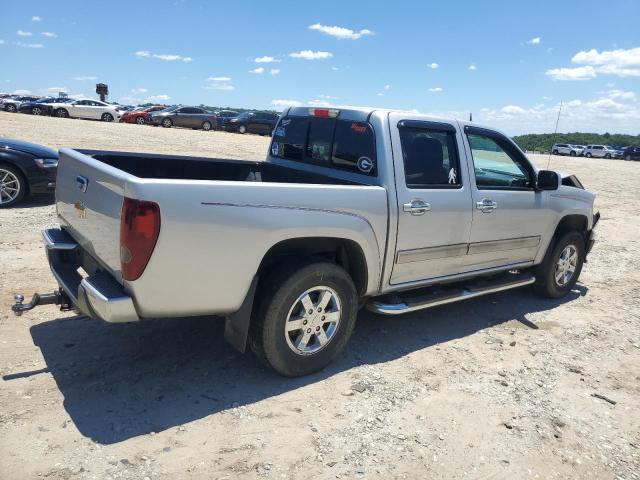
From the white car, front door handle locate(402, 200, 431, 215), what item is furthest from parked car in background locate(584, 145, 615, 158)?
front door handle locate(402, 200, 431, 215)

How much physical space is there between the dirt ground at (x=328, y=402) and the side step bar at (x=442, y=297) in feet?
1.34

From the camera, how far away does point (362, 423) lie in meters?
3.27

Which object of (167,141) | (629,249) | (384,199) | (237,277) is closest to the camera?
(237,277)

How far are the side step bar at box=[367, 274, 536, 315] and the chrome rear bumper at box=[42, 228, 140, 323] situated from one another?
6.33 ft

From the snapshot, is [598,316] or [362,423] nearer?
[362,423]

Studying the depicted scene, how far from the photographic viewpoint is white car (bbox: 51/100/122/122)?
112 ft

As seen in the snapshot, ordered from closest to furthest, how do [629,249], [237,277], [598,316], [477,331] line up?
1. [237,277]
2. [477,331]
3. [598,316]
4. [629,249]

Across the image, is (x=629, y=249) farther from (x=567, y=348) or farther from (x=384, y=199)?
(x=384, y=199)

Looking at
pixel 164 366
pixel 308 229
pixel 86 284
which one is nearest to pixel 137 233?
pixel 86 284

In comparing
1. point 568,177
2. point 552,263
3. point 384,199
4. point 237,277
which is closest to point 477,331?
point 552,263

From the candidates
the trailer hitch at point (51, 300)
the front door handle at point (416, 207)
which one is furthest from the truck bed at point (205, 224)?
the trailer hitch at point (51, 300)

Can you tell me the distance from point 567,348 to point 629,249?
5202 millimetres

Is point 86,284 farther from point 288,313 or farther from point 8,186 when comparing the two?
point 8,186

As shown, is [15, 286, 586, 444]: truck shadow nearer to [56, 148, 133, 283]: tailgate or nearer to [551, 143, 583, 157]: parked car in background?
[56, 148, 133, 283]: tailgate
